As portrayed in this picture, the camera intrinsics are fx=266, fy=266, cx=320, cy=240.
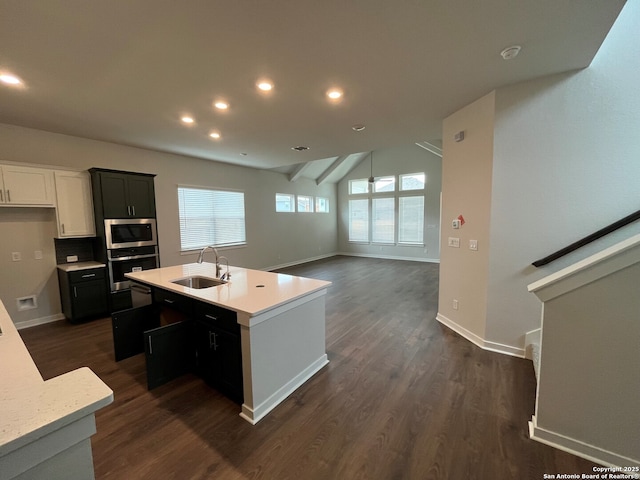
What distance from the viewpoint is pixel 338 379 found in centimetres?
245

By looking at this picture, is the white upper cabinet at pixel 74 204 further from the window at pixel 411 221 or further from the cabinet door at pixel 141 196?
the window at pixel 411 221

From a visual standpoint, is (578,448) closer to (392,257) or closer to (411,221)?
(411,221)

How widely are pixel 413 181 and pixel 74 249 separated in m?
8.24

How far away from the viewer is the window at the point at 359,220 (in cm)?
964

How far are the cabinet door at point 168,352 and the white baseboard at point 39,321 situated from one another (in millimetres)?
2877

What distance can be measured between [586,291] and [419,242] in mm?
7106

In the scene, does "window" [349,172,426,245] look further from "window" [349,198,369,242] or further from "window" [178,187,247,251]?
"window" [178,187,247,251]

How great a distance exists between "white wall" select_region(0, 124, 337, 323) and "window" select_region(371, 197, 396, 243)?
201 cm

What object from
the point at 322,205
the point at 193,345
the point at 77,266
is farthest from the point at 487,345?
the point at 322,205

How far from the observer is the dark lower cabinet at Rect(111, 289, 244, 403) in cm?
209

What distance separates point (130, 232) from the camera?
163 inches

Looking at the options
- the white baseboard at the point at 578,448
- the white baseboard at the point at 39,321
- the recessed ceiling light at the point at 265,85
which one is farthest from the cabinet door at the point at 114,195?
the white baseboard at the point at 578,448

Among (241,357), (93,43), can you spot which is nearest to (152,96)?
(93,43)

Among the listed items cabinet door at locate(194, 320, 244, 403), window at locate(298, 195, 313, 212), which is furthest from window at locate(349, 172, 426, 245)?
cabinet door at locate(194, 320, 244, 403)
